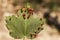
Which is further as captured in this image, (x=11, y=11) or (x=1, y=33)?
(x=11, y=11)

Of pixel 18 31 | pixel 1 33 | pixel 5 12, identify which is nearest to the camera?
pixel 18 31

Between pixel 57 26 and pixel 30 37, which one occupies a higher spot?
pixel 30 37

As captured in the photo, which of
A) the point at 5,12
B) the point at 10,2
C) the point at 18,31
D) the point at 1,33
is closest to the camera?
the point at 18,31

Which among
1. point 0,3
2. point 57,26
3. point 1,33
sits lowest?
point 57,26

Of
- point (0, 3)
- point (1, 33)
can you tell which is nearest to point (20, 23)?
point (1, 33)

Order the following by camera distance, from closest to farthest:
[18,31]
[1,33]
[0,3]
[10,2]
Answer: [18,31]
[1,33]
[0,3]
[10,2]

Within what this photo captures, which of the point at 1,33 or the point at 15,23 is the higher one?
the point at 15,23

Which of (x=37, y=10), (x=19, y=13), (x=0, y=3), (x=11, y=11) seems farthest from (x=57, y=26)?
(x=19, y=13)

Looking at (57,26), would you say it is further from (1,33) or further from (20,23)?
(20,23)

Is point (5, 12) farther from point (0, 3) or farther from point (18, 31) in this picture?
point (18, 31)
